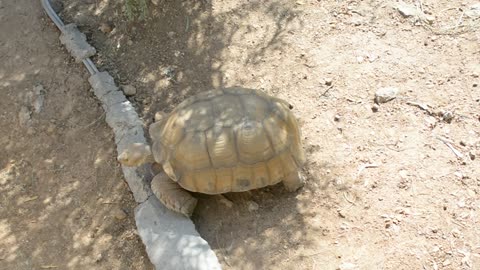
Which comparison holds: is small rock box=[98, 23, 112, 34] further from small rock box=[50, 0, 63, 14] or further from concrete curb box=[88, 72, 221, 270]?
concrete curb box=[88, 72, 221, 270]

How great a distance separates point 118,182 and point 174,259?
998 millimetres

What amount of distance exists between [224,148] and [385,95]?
1.51 meters

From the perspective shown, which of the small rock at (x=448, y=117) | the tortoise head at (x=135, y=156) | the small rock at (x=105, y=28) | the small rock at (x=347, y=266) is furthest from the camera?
the small rock at (x=105, y=28)

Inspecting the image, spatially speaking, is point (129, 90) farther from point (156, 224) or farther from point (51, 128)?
point (156, 224)

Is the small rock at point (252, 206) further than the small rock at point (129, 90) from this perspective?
No

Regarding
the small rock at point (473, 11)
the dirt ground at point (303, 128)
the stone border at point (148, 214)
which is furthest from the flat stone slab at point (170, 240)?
the small rock at point (473, 11)

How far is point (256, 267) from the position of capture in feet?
11.8

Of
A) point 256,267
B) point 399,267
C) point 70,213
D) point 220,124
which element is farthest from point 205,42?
point 399,267

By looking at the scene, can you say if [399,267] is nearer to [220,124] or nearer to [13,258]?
[220,124]

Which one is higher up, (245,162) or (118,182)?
(245,162)

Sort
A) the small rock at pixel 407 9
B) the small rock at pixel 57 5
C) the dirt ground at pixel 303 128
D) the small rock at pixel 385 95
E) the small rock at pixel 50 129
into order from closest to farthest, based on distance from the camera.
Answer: the dirt ground at pixel 303 128
the small rock at pixel 385 95
the small rock at pixel 50 129
the small rock at pixel 407 9
the small rock at pixel 57 5

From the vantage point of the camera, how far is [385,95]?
14.5 feet

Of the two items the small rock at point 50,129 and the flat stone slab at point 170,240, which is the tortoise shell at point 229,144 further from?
the small rock at point 50,129

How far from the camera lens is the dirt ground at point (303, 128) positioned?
3.69m
